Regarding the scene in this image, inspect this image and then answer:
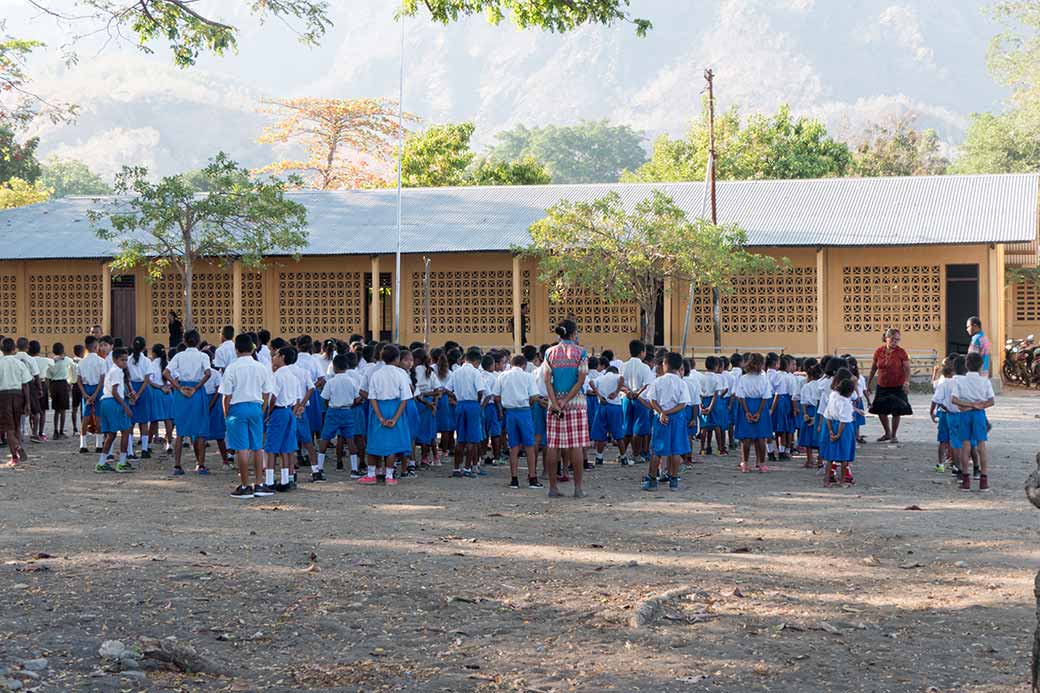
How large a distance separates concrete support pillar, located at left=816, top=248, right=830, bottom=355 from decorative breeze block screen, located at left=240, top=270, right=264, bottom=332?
13057 millimetres

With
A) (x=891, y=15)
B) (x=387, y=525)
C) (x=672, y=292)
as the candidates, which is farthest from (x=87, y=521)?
(x=891, y=15)

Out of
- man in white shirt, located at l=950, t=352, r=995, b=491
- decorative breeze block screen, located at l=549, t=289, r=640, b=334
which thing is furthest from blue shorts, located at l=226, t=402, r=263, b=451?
decorative breeze block screen, located at l=549, t=289, r=640, b=334

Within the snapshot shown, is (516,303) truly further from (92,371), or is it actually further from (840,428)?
(840,428)

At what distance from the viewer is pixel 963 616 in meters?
6.22

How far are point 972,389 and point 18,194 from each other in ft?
127

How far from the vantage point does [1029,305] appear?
28.2m

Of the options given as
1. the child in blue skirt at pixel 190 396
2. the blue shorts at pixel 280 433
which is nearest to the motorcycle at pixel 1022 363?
the child in blue skirt at pixel 190 396

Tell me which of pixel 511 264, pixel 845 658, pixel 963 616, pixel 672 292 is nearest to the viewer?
pixel 845 658

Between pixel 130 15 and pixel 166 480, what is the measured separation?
4637mm

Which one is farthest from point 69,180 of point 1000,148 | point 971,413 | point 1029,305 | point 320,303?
point 971,413

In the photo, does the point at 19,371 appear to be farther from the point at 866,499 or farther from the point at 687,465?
the point at 866,499

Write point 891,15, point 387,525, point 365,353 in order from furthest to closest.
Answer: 1. point 891,15
2. point 365,353
3. point 387,525

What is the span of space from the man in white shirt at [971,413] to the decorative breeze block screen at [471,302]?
660 inches

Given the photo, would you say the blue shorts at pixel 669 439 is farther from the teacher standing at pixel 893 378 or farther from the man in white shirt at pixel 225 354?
the man in white shirt at pixel 225 354
